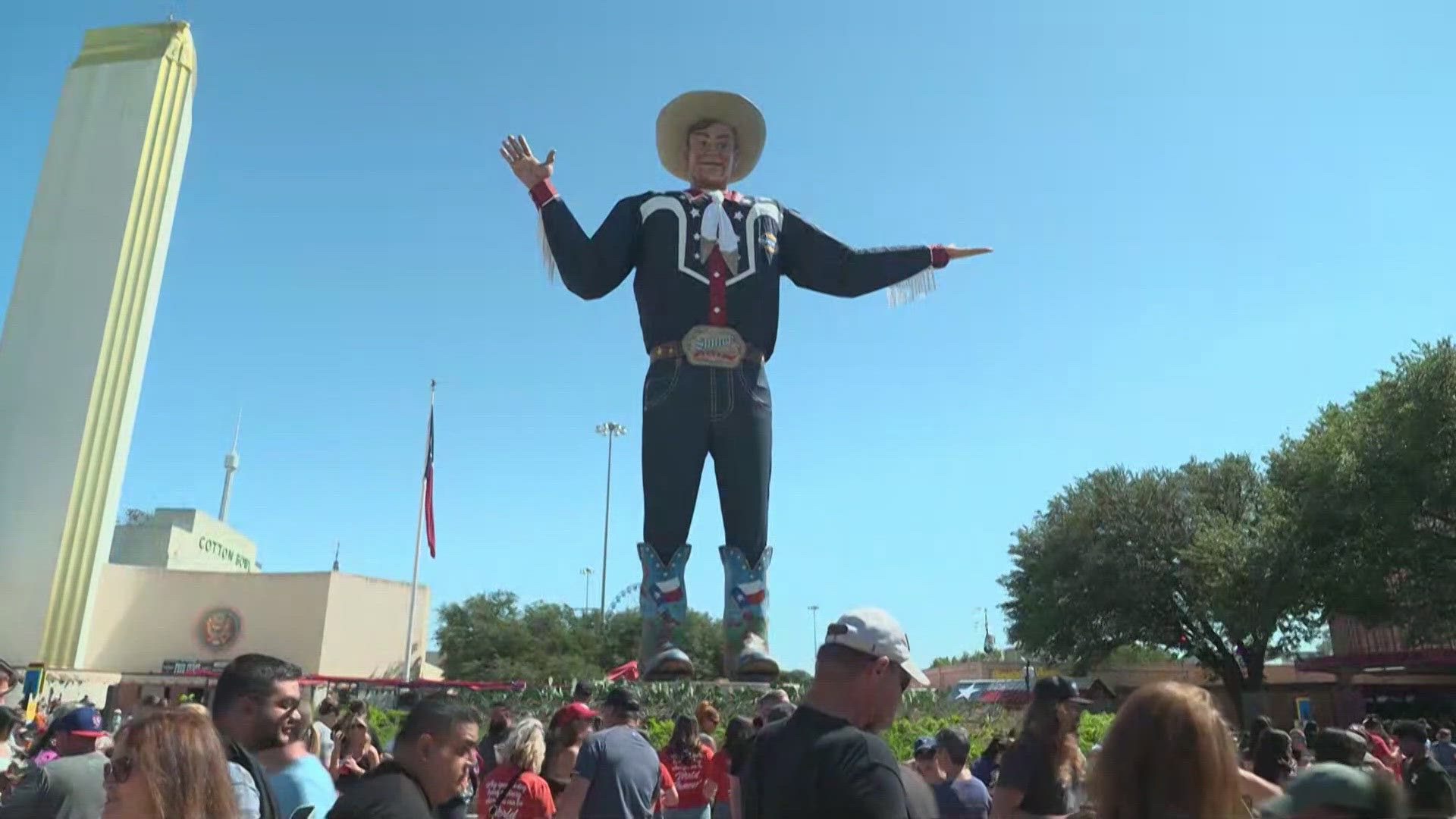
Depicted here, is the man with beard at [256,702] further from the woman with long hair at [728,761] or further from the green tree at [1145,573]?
the green tree at [1145,573]

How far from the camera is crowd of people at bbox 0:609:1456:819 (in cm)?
224

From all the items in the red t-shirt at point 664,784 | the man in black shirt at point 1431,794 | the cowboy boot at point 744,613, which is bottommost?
the red t-shirt at point 664,784

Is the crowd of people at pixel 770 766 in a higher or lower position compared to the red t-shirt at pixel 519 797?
higher

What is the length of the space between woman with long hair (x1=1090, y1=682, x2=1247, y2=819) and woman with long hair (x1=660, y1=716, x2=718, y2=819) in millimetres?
4142

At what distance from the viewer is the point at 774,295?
11.1m

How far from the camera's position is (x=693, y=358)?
35.0 feet

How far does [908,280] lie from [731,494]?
3025 mm

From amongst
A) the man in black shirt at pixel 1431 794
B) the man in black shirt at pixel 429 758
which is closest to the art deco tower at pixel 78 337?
the man in black shirt at pixel 429 758

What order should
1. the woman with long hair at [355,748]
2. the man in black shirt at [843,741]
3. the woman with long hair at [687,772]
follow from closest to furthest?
the man in black shirt at [843,741] < the woman with long hair at [687,772] < the woman with long hair at [355,748]

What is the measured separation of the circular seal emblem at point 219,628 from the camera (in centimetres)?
3612

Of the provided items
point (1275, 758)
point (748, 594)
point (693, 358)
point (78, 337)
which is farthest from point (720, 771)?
point (78, 337)

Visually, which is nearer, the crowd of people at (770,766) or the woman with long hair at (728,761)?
the crowd of people at (770,766)

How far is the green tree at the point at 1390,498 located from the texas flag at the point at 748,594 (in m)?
17.7

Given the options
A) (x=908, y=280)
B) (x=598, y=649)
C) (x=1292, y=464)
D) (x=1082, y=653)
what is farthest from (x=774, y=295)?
(x=598, y=649)
